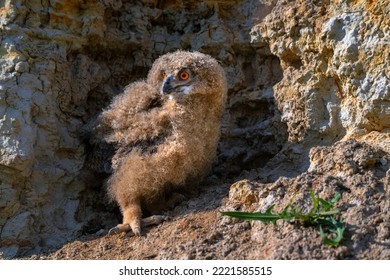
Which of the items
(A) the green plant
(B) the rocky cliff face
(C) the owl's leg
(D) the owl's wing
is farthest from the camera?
(D) the owl's wing

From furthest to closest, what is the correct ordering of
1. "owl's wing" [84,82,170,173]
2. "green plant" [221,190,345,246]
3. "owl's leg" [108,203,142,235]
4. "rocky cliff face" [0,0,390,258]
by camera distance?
"owl's wing" [84,82,170,173] → "rocky cliff face" [0,0,390,258] → "owl's leg" [108,203,142,235] → "green plant" [221,190,345,246]

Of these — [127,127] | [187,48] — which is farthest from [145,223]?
[187,48]

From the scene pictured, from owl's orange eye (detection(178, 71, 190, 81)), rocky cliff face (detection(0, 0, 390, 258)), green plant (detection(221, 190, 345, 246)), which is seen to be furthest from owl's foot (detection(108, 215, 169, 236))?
owl's orange eye (detection(178, 71, 190, 81))

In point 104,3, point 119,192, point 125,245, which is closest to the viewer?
point 125,245

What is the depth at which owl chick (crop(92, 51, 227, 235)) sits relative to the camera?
4.09 metres

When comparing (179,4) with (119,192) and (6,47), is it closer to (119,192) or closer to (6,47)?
(6,47)

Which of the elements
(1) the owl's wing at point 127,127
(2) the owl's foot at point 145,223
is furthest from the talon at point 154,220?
(1) the owl's wing at point 127,127

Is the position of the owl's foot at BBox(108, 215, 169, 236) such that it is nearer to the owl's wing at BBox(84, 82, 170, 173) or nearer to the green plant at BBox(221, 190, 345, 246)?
the owl's wing at BBox(84, 82, 170, 173)

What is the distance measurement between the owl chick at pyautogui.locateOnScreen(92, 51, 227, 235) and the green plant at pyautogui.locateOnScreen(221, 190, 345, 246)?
94 cm

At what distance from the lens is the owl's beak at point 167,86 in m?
4.24

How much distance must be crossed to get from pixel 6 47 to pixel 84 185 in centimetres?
109

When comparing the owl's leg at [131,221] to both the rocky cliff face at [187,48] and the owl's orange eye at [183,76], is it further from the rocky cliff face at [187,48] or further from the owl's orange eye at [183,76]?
the owl's orange eye at [183,76]

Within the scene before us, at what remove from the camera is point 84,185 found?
448 centimetres

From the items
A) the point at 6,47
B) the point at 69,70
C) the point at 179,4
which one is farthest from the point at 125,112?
the point at 179,4
